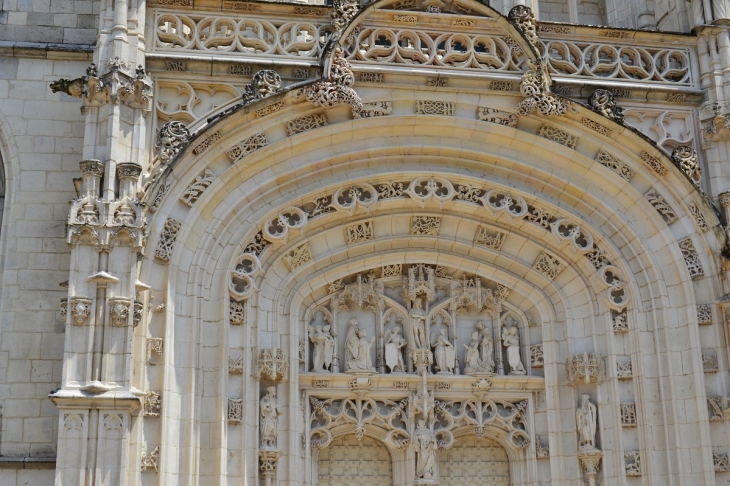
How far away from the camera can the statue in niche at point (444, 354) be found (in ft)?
48.3

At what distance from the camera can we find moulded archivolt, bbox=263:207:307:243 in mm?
14156

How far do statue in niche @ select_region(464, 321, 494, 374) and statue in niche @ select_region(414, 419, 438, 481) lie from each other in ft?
3.41

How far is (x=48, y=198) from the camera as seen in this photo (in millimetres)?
14188

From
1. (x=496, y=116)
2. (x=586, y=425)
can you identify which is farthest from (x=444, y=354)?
(x=496, y=116)

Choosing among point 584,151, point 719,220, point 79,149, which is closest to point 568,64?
point 584,151

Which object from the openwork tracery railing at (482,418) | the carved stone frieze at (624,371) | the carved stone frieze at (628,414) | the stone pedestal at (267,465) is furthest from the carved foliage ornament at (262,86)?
the carved stone frieze at (628,414)

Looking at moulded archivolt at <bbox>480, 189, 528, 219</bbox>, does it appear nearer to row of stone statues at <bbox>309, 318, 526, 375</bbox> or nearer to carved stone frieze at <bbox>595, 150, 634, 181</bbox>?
carved stone frieze at <bbox>595, 150, 634, 181</bbox>

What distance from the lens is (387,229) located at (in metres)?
15.0

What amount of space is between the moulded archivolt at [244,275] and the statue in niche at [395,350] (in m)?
2.09

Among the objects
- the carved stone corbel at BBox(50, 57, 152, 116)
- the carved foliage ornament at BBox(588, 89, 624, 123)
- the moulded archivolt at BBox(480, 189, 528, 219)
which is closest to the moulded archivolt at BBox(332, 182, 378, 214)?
the moulded archivolt at BBox(480, 189, 528, 219)

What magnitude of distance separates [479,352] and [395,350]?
1.20m

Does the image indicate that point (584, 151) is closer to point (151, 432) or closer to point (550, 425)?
point (550, 425)

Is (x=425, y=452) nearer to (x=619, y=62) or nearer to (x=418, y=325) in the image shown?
(x=418, y=325)

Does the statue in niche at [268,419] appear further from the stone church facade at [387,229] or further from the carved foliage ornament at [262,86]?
the carved foliage ornament at [262,86]
